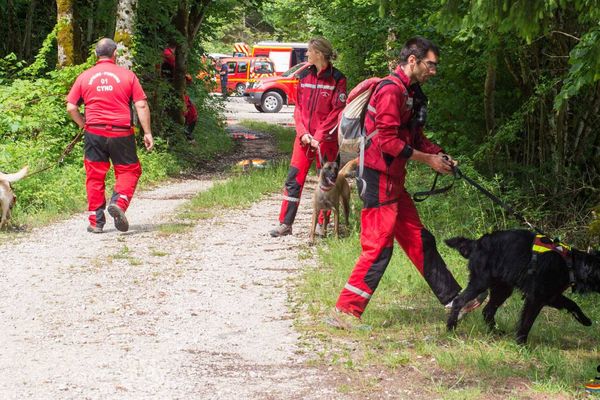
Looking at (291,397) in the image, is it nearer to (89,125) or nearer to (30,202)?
(89,125)

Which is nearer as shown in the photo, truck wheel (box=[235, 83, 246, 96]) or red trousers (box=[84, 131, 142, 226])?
red trousers (box=[84, 131, 142, 226])

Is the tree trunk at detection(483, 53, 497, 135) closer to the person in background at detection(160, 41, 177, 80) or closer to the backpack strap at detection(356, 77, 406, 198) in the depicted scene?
the backpack strap at detection(356, 77, 406, 198)

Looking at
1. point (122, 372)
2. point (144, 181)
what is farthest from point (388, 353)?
point (144, 181)

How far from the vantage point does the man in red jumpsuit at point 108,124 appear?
10797 mm

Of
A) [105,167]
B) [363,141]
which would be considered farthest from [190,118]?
[363,141]

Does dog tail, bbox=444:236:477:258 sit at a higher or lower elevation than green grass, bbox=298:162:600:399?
higher

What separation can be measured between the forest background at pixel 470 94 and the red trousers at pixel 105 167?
131cm

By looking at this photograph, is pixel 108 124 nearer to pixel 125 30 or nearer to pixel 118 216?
pixel 118 216

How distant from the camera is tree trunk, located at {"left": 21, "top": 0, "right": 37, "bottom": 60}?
20.2 m

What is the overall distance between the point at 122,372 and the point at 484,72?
328 inches

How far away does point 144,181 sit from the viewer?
16281 mm

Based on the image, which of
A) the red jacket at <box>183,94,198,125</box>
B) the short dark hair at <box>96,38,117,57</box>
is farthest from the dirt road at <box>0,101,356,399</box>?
the red jacket at <box>183,94,198,125</box>

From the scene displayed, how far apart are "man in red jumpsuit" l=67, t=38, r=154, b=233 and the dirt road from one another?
433 mm

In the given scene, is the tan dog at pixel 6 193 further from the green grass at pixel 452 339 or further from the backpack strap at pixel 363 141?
the backpack strap at pixel 363 141
